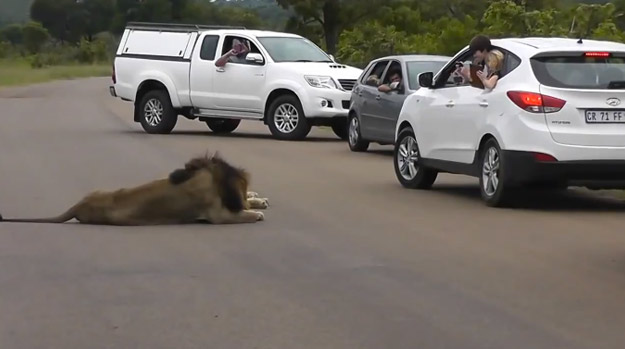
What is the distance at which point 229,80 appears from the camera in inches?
945

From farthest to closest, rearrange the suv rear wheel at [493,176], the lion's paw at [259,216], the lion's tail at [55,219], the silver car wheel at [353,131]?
the silver car wheel at [353,131] → the suv rear wheel at [493,176] → the lion's paw at [259,216] → the lion's tail at [55,219]

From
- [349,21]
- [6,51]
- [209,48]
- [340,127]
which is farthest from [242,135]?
[6,51]

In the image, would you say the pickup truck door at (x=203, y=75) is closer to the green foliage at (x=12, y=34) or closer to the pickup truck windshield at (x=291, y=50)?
the pickup truck windshield at (x=291, y=50)

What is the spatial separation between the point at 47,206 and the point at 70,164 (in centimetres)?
476

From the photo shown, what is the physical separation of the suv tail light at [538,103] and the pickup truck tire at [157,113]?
13.1 metres

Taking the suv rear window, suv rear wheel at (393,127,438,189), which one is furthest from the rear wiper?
suv rear wheel at (393,127,438,189)

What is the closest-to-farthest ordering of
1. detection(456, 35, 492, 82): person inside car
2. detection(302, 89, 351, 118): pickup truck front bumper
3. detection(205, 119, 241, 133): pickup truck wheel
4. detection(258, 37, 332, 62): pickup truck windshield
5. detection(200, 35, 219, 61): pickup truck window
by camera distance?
1. detection(456, 35, 492, 82): person inside car
2. detection(302, 89, 351, 118): pickup truck front bumper
3. detection(258, 37, 332, 62): pickup truck windshield
4. detection(200, 35, 219, 61): pickup truck window
5. detection(205, 119, 241, 133): pickup truck wheel

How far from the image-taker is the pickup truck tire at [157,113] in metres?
24.8

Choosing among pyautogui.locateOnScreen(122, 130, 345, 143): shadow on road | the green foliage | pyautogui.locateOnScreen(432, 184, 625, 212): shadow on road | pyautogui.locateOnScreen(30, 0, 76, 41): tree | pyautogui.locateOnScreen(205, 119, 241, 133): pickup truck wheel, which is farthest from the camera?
the green foliage

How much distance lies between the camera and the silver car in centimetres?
1919

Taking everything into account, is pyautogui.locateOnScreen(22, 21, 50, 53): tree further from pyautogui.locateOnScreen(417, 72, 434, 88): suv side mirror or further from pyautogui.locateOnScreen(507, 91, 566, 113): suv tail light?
pyautogui.locateOnScreen(507, 91, 566, 113): suv tail light

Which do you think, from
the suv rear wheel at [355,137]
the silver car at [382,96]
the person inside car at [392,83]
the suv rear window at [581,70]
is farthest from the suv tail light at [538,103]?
the suv rear wheel at [355,137]

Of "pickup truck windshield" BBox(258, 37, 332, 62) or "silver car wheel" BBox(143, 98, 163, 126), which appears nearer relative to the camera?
"pickup truck windshield" BBox(258, 37, 332, 62)

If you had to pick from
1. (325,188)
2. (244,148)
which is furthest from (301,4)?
(325,188)
